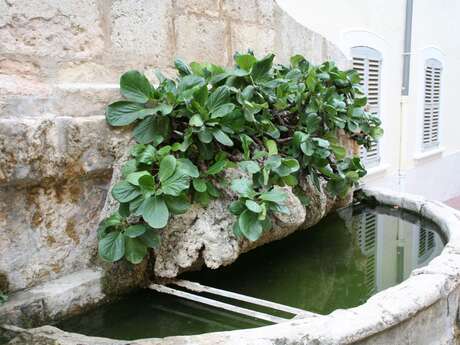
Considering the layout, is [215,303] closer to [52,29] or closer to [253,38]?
[52,29]

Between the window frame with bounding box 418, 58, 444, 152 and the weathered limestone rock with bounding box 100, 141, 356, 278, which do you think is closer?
the weathered limestone rock with bounding box 100, 141, 356, 278

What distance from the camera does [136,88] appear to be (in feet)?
6.27

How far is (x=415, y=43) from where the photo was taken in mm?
6195

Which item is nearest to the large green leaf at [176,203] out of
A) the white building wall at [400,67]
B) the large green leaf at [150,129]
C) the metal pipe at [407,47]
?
the large green leaf at [150,129]

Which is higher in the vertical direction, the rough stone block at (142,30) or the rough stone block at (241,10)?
the rough stone block at (241,10)

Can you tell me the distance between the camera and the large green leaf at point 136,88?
1893 mm

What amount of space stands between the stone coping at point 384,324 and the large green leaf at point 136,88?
2.92 feet

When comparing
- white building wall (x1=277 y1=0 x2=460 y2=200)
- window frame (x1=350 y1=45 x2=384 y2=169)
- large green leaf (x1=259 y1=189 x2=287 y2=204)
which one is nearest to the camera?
large green leaf (x1=259 y1=189 x2=287 y2=204)

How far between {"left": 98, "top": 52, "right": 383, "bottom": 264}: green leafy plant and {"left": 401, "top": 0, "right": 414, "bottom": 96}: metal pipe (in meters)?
3.96

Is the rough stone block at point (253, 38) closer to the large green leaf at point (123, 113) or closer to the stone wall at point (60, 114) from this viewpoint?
the stone wall at point (60, 114)

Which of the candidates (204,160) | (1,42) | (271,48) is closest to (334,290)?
(204,160)

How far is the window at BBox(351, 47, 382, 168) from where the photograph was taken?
5.20 meters

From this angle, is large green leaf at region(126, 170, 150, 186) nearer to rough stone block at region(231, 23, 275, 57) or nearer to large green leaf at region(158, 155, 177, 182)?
large green leaf at region(158, 155, 177, 182)

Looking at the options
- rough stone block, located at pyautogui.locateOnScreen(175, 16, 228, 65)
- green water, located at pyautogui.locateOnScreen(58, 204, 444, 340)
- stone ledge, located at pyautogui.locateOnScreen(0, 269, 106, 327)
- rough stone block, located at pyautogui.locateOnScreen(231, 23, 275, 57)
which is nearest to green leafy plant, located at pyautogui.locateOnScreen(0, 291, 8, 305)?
stone ledge, located at pyautogui.locateOnScreen(0, 269, 106, 327)
